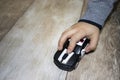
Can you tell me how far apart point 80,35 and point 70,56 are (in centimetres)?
8

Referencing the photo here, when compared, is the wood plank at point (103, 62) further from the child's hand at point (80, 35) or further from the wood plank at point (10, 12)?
the wood plank at point (10, 12)

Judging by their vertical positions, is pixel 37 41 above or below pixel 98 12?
below

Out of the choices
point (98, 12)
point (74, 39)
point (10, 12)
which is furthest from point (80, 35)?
point (10, 12)

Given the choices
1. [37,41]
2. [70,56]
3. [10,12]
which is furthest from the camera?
[10,12]

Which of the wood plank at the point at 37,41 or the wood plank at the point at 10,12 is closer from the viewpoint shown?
the wood plank at the point at 37,41

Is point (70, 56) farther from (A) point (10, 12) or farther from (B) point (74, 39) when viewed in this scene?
(A) point (10, 12)

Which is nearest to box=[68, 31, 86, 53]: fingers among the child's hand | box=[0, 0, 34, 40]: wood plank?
the child's hand

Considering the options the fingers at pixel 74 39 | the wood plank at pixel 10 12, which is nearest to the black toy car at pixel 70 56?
the fingers at pixel 74 39

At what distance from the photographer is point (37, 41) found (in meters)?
0.81

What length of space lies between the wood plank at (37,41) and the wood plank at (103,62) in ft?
0.23

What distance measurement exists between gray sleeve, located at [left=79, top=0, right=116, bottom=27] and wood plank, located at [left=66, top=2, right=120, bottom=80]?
87mm

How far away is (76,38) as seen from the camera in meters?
0.69

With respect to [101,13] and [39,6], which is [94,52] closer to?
[101,13]

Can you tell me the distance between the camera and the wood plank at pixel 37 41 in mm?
682
